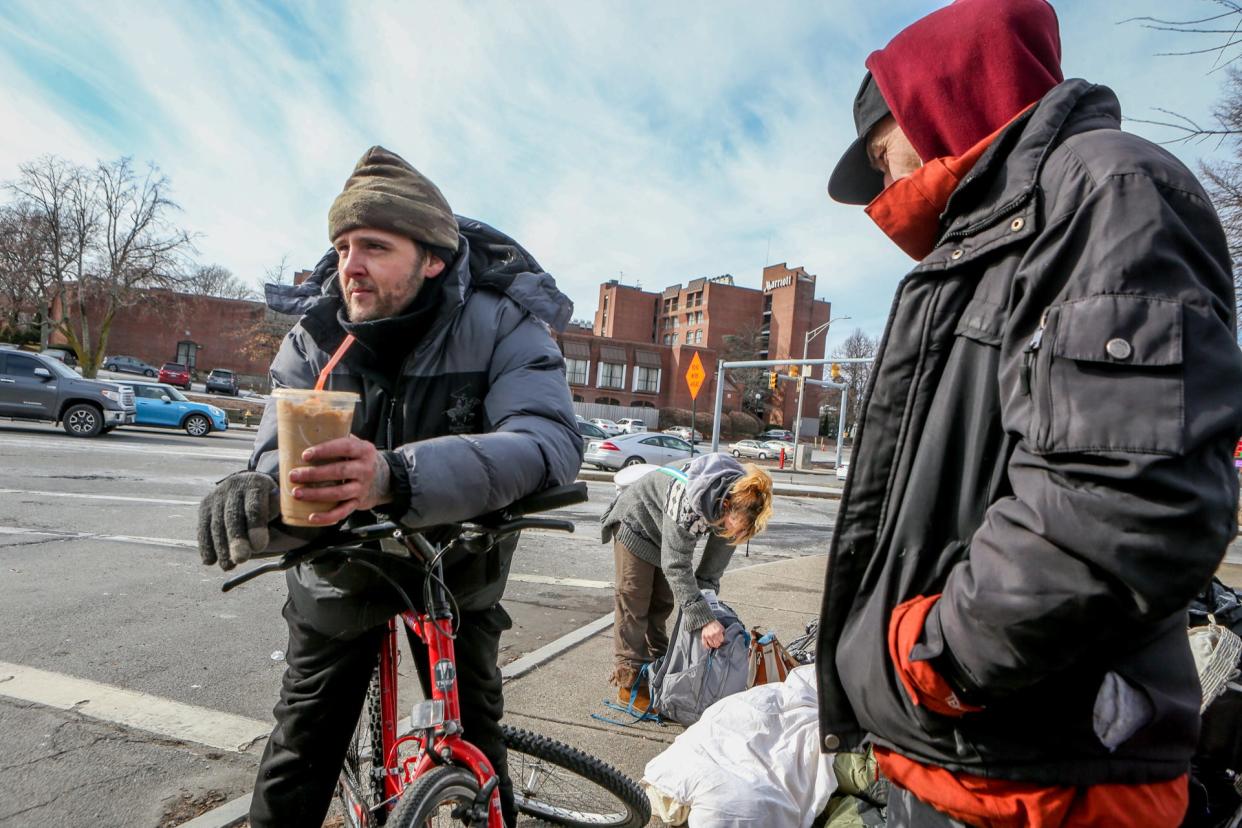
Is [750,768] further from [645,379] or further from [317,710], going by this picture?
[645,379]

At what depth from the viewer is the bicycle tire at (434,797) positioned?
1.51 meters

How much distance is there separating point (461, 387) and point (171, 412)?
76.8 ft

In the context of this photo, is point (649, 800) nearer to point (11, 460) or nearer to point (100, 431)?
point (11, 460)

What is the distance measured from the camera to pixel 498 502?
65.2 inches

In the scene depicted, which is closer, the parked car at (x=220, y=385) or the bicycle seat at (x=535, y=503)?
the bicycle seat at (x=535, y=503)

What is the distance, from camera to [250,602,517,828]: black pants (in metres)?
1.93

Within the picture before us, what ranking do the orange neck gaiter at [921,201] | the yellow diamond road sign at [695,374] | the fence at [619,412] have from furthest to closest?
the fence at [619,412], the yellow diamond road sign at [695,374], the orange neck gaiter at [921,201]

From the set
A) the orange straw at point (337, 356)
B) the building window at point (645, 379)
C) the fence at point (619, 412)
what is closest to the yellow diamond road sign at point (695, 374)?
the orange straw at point (337, 356)

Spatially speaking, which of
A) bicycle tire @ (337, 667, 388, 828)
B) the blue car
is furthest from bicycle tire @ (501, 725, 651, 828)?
the blue car

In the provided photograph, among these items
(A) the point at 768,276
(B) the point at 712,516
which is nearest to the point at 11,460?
(B) the point at 712,516

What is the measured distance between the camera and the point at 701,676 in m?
3.70

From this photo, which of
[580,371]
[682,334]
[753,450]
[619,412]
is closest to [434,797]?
[753,450]

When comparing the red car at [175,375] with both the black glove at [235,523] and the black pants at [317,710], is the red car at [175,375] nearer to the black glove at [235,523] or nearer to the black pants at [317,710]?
the black pants at [317,710]

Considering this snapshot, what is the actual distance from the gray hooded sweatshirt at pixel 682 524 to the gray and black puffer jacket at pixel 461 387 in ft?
6.09
